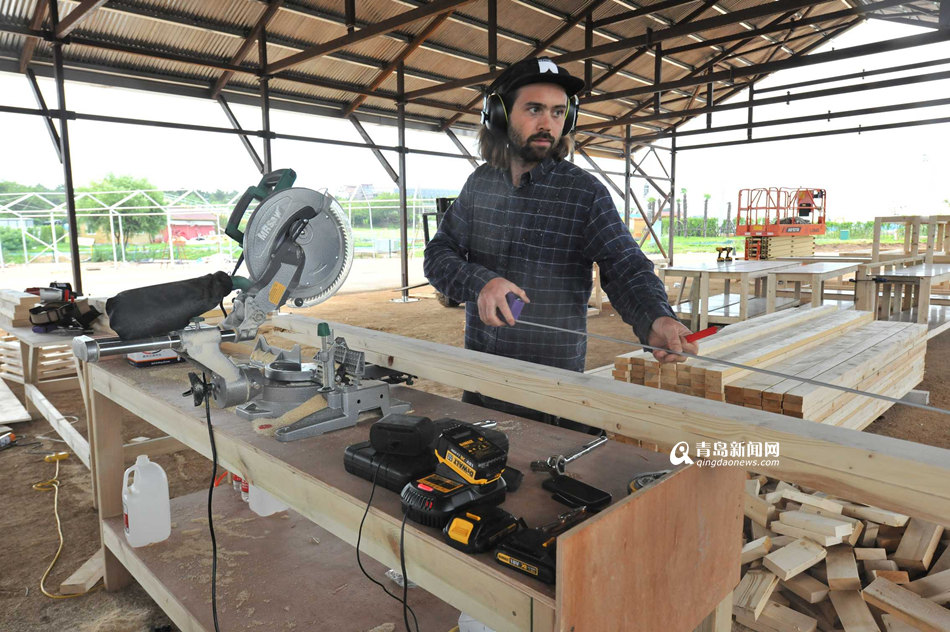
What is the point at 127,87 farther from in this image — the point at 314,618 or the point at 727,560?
the point at 727,560

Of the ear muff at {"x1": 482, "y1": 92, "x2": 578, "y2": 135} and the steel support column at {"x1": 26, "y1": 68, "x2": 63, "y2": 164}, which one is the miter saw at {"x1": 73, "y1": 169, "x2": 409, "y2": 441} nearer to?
the ear muff at {"x1": 482, "y1": 92, "x2": 578, "y2": 135}

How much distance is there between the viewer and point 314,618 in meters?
1.64

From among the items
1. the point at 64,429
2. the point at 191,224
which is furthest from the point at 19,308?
the point at 191,224

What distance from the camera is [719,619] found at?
3.75 ft

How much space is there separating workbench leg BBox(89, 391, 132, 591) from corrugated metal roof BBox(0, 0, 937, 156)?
5556mm

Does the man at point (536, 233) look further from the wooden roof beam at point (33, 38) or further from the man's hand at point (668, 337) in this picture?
the wooden roof beam at point (33, 38)

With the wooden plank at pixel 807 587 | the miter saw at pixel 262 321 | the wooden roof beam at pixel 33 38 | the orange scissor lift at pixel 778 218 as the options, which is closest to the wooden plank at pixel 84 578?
the miter saw at pixel 262 321

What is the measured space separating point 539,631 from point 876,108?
13.0 metres

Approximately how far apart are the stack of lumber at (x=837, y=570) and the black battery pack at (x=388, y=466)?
1.60 meters

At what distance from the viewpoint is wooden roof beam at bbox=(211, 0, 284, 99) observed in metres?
7.49

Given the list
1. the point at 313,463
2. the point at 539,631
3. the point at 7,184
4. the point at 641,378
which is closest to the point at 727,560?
the point at 539,631

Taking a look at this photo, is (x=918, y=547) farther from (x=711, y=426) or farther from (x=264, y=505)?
(x=264, y=505)

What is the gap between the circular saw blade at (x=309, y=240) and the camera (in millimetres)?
1492

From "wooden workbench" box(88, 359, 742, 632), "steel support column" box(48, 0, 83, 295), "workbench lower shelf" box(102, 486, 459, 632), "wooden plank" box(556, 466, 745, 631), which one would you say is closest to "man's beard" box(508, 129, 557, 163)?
"wooden workbench" box(88, 359, 742, 632)
